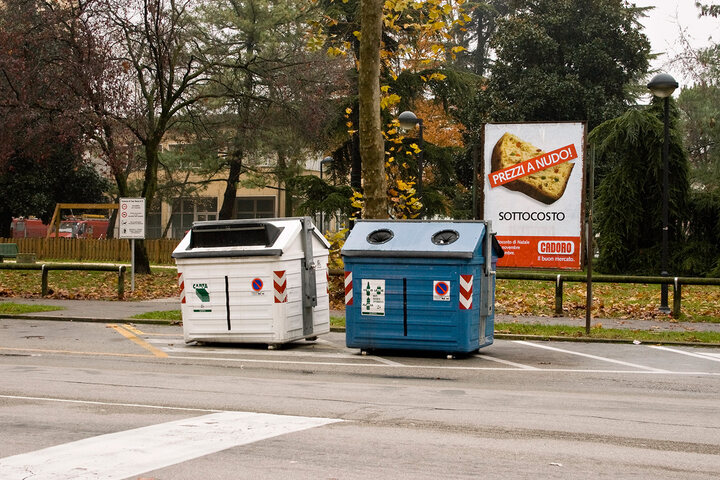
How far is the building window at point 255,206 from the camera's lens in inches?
2840

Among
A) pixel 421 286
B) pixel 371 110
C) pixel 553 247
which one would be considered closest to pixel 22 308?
pixel 371 110

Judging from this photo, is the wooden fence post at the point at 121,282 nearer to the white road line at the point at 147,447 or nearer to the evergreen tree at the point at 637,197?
the white road line at the point at 147,447

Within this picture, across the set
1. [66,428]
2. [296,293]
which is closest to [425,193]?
[296,293]

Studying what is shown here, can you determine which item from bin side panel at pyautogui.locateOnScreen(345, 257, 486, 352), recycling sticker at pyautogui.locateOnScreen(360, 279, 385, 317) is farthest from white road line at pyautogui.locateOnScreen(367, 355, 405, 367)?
recycling sticker at pyautogui.locateOnScreen(360, 279, 385, 317)

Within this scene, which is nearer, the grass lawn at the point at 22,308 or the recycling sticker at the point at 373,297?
the recycling sticker at the point at 373,297

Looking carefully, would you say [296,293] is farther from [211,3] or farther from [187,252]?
[211,3]

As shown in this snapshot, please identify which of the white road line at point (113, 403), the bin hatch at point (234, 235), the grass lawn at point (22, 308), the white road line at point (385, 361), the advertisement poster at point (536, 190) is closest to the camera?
the white road line at point (113, 403)

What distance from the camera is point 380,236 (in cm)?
1344

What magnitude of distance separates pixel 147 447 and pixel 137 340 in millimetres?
8645

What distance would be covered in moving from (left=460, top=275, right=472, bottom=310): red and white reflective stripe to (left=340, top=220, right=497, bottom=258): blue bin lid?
0.32 metres

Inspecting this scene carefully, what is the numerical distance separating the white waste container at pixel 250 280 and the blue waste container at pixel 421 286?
1.05 metres

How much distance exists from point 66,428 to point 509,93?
42.0 metres

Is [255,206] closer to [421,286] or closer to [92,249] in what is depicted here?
[92,249]

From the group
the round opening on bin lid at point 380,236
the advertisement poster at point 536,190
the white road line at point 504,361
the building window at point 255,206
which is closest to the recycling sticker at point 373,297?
the round opening on bin lid at point 380,236
